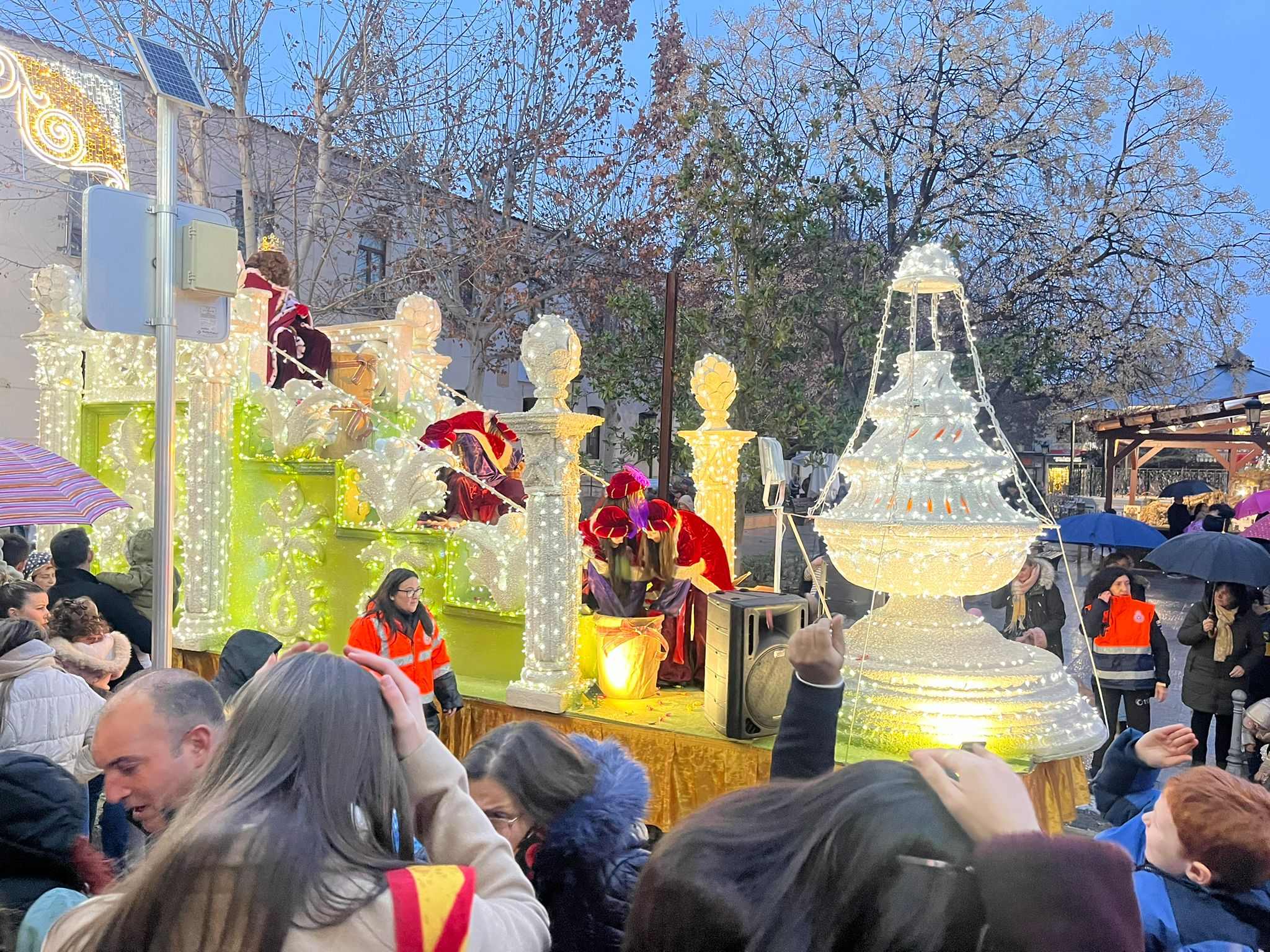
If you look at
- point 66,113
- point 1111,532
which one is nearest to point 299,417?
point 66,113

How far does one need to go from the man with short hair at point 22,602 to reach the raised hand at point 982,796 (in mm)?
4306

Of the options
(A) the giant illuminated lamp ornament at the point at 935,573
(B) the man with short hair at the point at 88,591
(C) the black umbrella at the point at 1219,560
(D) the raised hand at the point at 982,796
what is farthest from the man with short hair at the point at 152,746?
(C) the black umbrella at the point at 1219,560

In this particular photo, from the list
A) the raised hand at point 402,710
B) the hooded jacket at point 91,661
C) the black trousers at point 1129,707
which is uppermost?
the raised hand at point 402,710

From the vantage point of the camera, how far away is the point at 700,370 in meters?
6.84

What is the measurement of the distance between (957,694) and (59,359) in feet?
23.1

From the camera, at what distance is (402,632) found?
4.83 meters

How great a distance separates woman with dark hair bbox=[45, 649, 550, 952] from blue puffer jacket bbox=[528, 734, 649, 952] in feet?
0.84

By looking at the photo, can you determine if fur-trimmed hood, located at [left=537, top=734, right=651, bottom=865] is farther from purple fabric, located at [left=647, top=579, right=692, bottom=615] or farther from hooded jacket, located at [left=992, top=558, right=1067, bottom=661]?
hooded jacket, located at [left=992, top=558, right=1067, bottom=661]

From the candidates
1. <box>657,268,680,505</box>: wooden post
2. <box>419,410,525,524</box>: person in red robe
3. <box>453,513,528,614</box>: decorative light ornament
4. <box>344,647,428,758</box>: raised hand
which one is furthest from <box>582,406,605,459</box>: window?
<box>344,647,428,758</box>: raised hand

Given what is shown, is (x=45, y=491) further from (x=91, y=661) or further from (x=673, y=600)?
(x=673, y=600)

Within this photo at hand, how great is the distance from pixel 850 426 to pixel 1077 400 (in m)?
6.32

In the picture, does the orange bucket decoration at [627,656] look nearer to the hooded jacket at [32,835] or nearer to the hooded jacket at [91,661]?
the hooded jacket at [91,661]

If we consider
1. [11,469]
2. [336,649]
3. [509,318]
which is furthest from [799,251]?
[11,469]

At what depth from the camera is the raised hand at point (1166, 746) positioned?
2.58m
